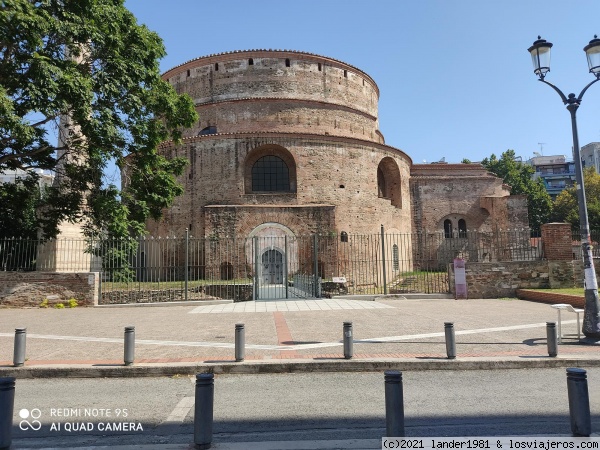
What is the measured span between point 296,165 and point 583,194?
15.6 m

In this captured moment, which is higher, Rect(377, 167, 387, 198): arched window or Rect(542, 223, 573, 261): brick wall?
Rect(377, 167, 387, 198): arched window

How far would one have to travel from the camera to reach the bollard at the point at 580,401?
331 centimetres

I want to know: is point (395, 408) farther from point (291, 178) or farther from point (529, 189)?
point (529, 189)

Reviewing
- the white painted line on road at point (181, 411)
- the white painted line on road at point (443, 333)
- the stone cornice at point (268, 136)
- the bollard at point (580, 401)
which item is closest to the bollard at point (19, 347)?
the white painted line on road at point (181, 411)

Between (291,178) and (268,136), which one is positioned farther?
(291,178)

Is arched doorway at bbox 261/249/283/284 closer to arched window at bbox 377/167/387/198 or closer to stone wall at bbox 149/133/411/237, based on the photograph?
stone wall at bbox 149/133/411/237

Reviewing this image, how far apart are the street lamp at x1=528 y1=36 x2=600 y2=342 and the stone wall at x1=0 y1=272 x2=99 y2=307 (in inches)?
550

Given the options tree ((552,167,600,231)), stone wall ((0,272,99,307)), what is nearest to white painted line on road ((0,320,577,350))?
stone wall ((0,272,99,307))

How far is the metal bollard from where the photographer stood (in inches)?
126

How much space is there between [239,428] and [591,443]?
300 centimetres

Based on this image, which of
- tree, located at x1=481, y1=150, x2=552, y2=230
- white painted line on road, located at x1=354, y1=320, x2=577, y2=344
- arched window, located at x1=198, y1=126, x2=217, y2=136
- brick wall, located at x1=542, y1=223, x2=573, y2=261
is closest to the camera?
white painted line on road, located at x1=354, y1=320, x2=577, y2=344

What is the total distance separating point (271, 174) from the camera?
22.6m

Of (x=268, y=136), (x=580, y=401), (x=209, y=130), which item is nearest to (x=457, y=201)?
(x=268, y=136)

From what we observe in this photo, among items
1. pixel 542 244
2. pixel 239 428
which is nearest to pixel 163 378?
pixel 239 428
